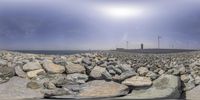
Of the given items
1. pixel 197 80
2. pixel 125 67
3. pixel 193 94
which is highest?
pixel 125 67

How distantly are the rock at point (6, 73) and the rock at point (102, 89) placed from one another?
60 centimetres

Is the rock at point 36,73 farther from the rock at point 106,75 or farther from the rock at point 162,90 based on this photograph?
the rock at point 162,90

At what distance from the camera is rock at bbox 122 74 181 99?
383 cm

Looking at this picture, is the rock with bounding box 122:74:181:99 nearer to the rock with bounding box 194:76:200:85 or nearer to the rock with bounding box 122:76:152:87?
the rock with bounding box 122:76:152:87

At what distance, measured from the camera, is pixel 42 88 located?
13.2ft

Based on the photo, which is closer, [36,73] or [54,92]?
[54,92]

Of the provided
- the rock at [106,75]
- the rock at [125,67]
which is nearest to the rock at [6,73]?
the rock at [106,75]

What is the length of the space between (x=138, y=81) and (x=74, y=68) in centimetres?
53

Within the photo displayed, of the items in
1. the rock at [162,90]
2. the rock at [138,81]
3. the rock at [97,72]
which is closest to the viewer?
the rock at [162,90]

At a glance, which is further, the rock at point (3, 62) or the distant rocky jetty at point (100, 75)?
the rock at point (3, 62)

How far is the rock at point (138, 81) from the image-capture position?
13.1ft

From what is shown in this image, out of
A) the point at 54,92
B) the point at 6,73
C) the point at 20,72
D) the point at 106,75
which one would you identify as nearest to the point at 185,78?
the point at 106,75

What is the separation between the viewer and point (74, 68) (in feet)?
13.6

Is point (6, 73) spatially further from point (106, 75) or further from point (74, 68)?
point (106, 75)
